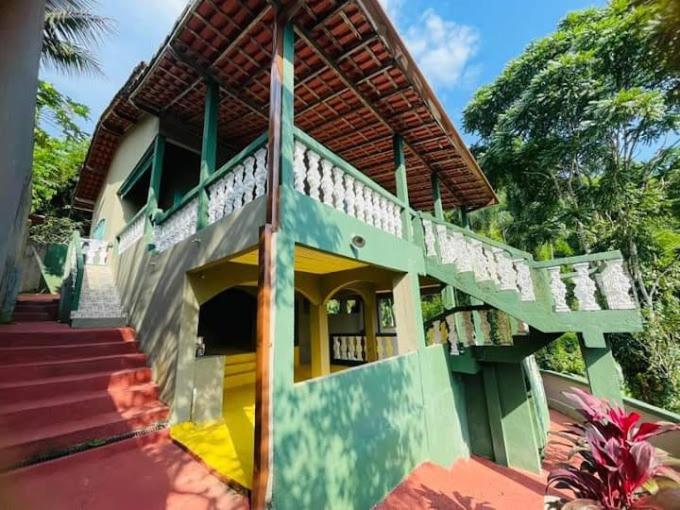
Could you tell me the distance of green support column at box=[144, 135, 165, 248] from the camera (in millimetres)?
5645

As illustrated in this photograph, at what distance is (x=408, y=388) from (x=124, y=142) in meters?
9.44

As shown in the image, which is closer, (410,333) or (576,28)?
(410,333)

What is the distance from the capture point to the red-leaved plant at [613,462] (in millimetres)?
2049

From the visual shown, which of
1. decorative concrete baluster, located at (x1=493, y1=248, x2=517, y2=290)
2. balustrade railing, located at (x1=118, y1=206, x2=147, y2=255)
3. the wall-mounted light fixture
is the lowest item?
decorative concrete baluster, located at (x1=493, y1=248, x2=517, y2=290)

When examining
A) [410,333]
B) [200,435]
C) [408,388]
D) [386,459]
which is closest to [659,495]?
[386,459]

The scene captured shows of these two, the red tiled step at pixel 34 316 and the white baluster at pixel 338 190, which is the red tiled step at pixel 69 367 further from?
the white baluster at pixel 338 190

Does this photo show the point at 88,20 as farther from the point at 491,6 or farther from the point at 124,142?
the point at 491,6

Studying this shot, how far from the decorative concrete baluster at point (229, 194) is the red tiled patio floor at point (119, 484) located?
2.87 m

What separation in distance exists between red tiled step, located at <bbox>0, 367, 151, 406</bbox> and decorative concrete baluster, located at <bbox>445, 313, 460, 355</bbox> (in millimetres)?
5352

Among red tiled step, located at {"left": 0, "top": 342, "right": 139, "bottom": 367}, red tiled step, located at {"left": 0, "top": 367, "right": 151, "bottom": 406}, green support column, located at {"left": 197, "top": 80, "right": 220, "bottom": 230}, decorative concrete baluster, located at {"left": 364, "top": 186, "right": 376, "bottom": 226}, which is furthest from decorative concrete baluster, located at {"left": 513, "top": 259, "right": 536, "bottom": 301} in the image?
red tiled step, located at {"left": 0, "top": 342, "right": 139, "bottom": 367}

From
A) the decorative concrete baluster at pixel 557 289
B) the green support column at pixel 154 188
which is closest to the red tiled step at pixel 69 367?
the green support column at pixel 154 188

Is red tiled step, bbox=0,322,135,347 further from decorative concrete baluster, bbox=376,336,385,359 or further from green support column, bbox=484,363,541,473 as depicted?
green support column, bbox=484,363,541,473

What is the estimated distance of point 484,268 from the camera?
16.1ft

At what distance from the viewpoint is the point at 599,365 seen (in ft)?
12.1
